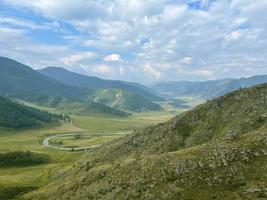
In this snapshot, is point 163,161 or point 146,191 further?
point 163,161

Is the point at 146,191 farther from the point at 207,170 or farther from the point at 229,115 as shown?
the point at 229,115

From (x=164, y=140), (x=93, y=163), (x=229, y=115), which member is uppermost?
(x=229, y=115)

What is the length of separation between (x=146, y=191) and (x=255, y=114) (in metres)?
60.6

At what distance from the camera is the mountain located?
90.4 meters

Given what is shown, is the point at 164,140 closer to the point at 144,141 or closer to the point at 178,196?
the point at 144,141

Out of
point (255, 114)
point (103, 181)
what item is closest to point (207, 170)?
point (103, 181)

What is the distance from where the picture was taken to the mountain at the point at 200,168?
90.4 m

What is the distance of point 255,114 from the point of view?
136250 millimetres

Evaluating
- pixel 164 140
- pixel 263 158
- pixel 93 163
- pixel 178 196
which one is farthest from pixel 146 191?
pixel 93 163

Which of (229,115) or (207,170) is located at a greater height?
(229,115)

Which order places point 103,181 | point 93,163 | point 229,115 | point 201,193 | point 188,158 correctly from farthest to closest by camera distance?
point 93,163
point 229,115
point 103,181
point 188,158
point 201,193

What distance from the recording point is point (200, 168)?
321 feet

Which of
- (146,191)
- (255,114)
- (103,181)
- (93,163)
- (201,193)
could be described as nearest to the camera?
(201,193)

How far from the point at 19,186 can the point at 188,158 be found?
3683 inches
